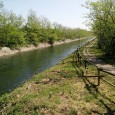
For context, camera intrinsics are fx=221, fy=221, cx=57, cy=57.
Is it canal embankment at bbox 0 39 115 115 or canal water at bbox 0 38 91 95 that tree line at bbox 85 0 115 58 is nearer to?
canal water at bbox 0 38 91 95

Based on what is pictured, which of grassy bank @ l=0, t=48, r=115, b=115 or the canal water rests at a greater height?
grassy bank @ l=0, t=48, r=115, b=115

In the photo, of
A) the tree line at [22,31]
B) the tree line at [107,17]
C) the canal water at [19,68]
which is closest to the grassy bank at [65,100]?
the canal water at [19,68]

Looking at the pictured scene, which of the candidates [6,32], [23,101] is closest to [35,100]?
[23,101]

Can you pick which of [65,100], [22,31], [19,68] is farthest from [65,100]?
[22,31]

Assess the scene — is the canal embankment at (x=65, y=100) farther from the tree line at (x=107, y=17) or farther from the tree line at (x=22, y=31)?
the tree line at (x=22, y=31)

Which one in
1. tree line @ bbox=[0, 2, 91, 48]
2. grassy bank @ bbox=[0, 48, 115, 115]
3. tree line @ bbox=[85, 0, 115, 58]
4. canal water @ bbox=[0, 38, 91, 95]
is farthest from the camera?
tree line @ bbox=[0, 2, 91, 48]

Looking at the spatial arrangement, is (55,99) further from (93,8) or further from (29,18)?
(29,18)

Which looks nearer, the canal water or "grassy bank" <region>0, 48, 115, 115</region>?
"grassy bank" <region>0, 48, 115, 115</region>

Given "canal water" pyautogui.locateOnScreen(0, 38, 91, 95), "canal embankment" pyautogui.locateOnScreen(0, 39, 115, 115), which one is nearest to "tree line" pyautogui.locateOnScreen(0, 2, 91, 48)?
"canal water" pyautogui.locateOnScreen(0, 38, 91, 95)

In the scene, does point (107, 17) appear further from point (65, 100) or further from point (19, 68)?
point (65, 100)

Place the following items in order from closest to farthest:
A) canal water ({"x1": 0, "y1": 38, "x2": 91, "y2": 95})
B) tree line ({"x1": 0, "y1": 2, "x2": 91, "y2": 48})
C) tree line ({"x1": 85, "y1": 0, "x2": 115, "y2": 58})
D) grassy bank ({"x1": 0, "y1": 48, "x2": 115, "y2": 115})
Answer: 1. grassy bank ({"x1": 0, "y1": 48, "x2": 115, "y2": 115})
2. canal water ({"x1": 0, "y1": 38, "x2": 91, "y2": 95})
3. tree line ({"x1": 85, "y1": 0, "x2": 115, "y2": 58})
4. tree line ({"x1": 0, "y1": 2, "x2": 91, "y2": 48})

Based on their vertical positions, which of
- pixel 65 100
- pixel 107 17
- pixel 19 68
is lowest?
pixel 19 68

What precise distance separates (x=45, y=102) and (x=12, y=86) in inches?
504

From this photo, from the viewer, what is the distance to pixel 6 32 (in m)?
Answer: 83.4
